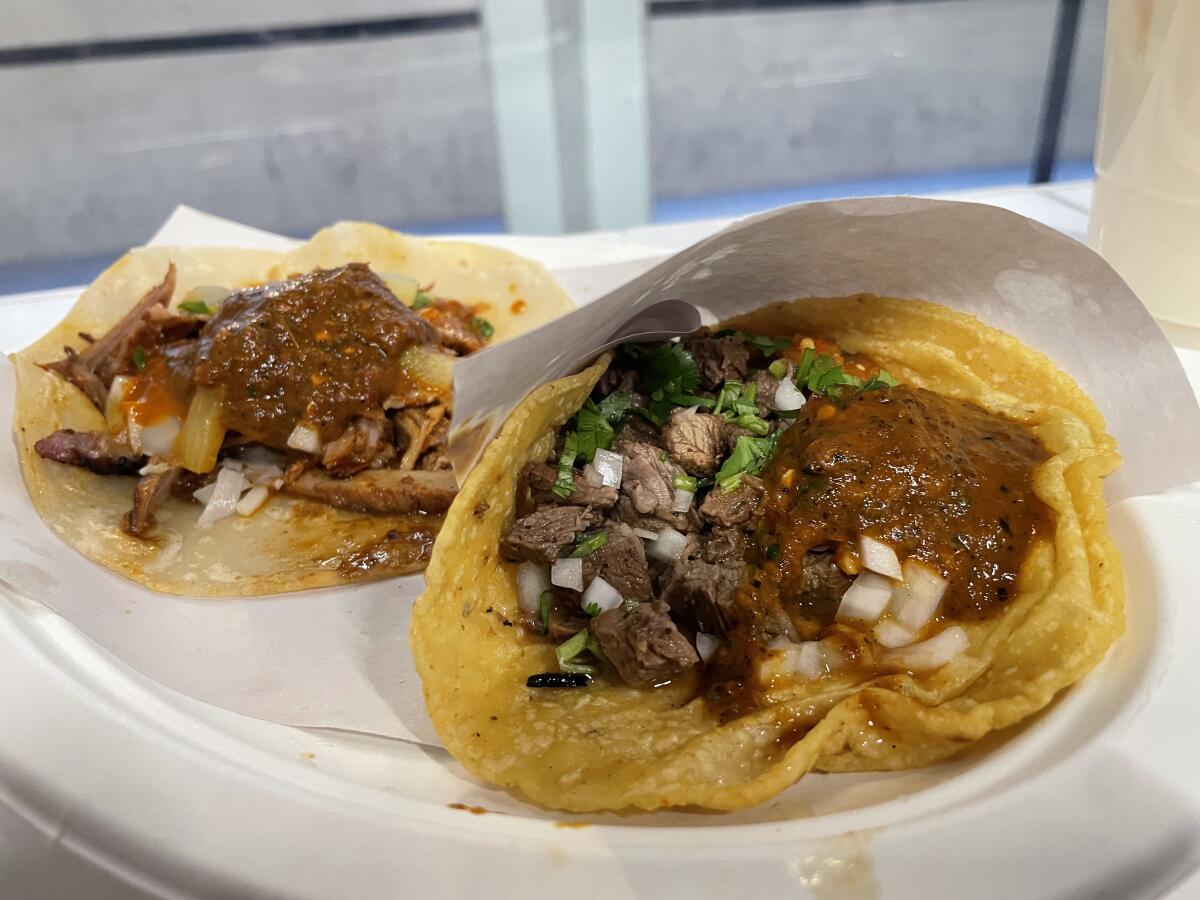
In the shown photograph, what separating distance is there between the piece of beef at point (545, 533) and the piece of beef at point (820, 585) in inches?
18.2

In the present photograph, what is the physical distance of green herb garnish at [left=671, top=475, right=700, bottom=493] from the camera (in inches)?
78.5

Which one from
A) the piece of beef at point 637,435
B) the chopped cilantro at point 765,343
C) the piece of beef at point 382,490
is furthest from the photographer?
the piece of beef at point 382,490

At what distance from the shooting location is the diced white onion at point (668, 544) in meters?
1.98

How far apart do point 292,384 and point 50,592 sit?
0.87 meters

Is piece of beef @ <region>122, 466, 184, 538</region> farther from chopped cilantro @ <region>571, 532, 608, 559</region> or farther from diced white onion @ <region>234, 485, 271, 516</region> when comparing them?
chopped cilantro @ <region>571, 532, 608, 559</region>

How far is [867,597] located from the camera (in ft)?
5.82

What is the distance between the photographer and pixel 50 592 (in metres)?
2.02

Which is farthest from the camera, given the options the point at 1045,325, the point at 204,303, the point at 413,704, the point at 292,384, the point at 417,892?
the point at 204,303

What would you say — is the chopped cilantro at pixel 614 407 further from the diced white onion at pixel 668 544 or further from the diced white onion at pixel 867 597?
the diced white onion at pixel 867 597

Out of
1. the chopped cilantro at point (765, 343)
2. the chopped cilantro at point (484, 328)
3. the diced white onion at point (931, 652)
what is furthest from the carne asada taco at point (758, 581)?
the chopped cilantro at point (484, 328)

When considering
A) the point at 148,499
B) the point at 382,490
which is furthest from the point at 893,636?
the point at 148,499

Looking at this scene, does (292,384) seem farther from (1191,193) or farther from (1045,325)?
(1191,193)

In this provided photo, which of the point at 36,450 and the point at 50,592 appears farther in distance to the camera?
the point at 36,450

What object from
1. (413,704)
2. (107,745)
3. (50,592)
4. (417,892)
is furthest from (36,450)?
(417,892)
